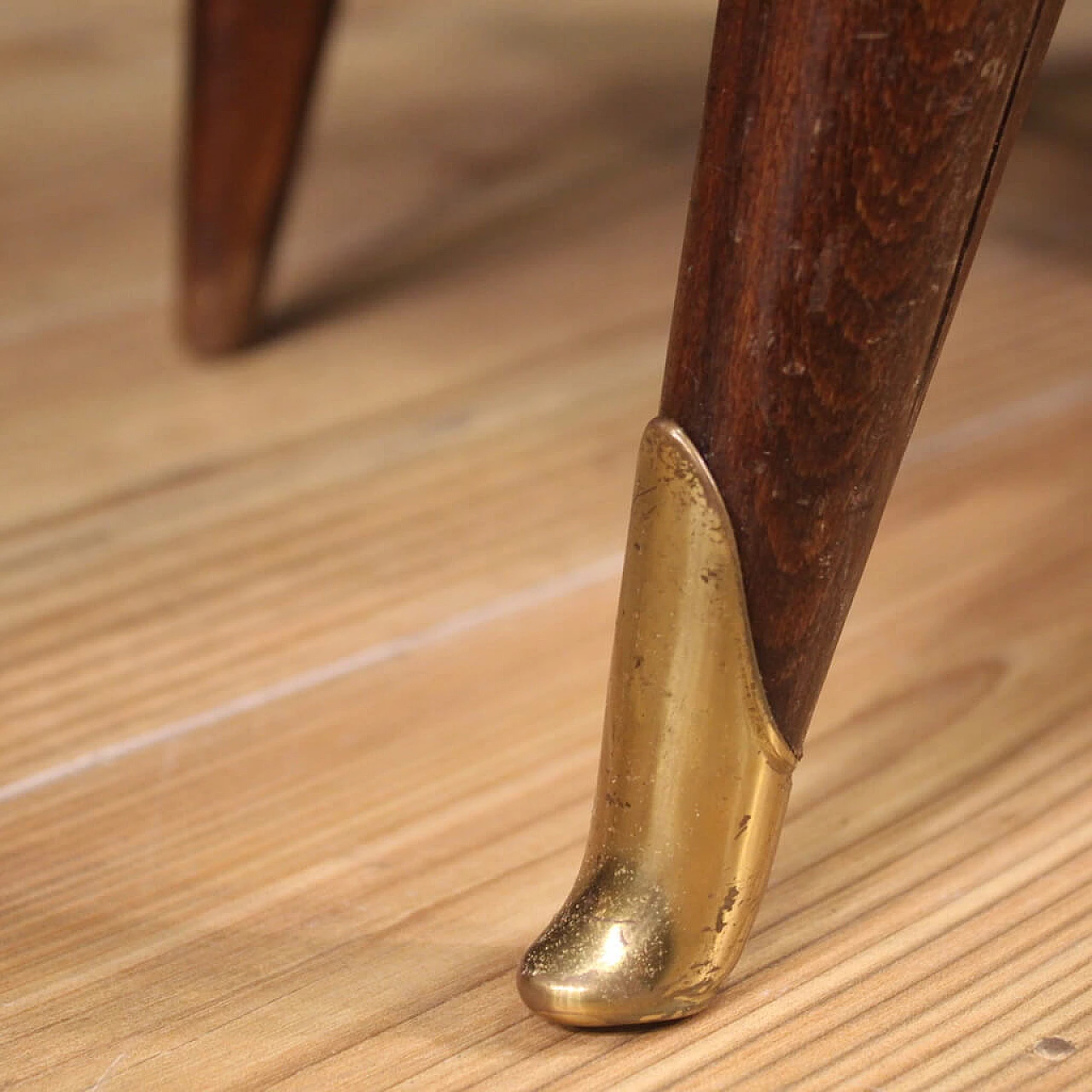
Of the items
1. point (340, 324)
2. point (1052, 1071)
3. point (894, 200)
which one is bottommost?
point (340, 324)

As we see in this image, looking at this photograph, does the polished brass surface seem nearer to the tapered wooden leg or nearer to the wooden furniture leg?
the wooden furniture leg

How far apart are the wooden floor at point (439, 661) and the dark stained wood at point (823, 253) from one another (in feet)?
0.30

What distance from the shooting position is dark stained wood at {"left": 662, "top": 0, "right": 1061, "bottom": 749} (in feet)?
0.88

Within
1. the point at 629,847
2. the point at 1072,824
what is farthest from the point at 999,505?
the point at 629,847

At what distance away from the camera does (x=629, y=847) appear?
32 cm

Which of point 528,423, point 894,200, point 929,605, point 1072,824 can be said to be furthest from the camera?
point 528,423

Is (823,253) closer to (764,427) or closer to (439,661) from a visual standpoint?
(764,427)

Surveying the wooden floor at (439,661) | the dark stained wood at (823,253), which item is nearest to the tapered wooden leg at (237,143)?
the wooden floor at (439,661)

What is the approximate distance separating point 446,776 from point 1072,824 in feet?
0.51

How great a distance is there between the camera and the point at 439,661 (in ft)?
1.58

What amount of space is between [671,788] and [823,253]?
10 cm

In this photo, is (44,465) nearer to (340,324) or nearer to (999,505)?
(340,324)

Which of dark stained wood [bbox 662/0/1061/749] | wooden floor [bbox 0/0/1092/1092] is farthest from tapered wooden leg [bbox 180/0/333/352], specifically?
dark stained wood [bbox 662/0/1061/749]

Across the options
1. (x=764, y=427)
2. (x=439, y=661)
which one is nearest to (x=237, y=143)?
(x=439, y=661)
